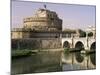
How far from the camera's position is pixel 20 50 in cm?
279

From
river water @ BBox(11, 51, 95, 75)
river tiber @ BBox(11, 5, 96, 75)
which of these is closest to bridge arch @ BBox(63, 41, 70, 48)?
river tiber @ BBox(11, 5, 96, 75)

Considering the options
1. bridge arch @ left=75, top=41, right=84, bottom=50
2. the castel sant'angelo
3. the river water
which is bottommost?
the river water

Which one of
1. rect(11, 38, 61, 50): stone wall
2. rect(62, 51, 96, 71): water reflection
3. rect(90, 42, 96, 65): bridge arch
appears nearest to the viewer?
rect(11, 38, 61, 50): stone wall

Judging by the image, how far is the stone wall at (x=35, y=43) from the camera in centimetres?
278

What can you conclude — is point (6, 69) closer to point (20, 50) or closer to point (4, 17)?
point (20, 50)

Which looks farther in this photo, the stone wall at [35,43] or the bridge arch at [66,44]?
the bridge arch at [66,44]

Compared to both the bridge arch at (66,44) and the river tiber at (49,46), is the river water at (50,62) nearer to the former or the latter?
the river tiber at (49,46)

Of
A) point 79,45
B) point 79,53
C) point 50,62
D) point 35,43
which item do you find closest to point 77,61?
point 79,53

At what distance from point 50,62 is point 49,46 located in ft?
0.73

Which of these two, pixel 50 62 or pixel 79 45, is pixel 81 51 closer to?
pixel 79 45

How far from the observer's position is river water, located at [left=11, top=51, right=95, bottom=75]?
2790 millimetres

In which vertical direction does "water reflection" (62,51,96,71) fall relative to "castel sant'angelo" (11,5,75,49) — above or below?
below

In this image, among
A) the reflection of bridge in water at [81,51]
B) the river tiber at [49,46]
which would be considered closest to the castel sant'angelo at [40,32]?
the river tiber at [49,46]

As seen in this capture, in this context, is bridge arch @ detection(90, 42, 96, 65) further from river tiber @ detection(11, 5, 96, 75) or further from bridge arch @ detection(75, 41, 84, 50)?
bridge arch @ detection(75, 41, 84, 50)
